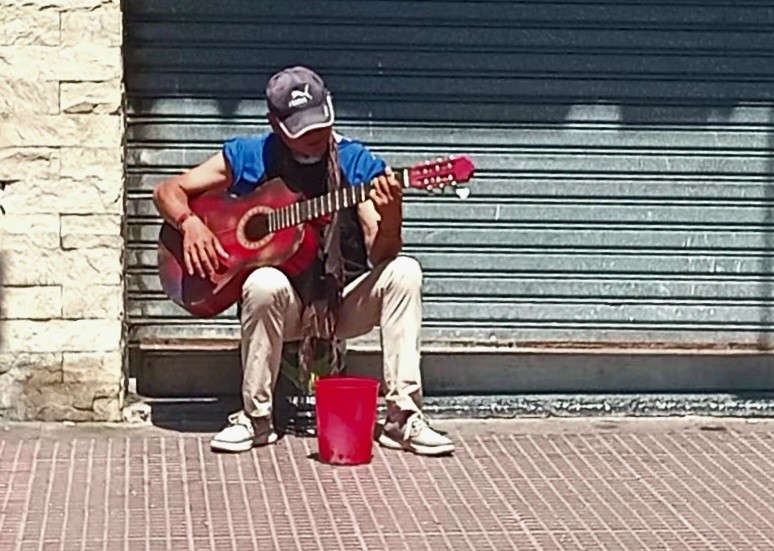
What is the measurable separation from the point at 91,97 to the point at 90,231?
0.55 m

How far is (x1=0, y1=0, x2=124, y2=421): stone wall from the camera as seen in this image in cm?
665

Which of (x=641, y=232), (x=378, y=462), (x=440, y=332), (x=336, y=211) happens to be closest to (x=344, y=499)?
(x=378, y=462)

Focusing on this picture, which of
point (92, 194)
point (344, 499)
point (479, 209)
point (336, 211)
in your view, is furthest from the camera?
point (479, 209)

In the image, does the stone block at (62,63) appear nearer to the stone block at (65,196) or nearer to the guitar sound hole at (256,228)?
the stone block at (65,196)

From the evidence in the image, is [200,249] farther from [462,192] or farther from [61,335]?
[462,192]

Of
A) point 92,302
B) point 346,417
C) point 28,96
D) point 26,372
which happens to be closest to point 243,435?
point 346,417

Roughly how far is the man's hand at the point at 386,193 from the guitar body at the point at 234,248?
37 centimetres

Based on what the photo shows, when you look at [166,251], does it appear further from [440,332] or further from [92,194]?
[440,332]

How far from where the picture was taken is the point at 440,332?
23.9ft

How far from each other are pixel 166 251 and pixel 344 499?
134cm

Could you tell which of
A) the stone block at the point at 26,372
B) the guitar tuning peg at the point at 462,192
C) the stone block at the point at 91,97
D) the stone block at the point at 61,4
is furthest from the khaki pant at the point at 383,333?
the stone block at the point at 61,4

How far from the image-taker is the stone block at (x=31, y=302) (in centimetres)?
675

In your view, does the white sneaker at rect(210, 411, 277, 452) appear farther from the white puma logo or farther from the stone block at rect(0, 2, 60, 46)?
the stone block at rect(0, 2, 60, 46)

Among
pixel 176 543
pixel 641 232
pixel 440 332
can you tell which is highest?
pixel 641 232
